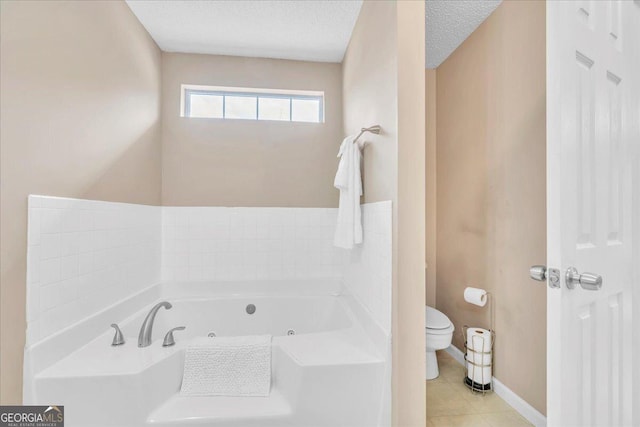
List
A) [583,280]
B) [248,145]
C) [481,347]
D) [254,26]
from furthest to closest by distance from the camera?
[248,145] → [254,26] → [481,347] → [583,280]

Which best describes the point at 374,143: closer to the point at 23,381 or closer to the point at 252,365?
the point at 252,365

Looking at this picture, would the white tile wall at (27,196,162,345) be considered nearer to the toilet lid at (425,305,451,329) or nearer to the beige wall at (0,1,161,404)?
the beige wall at (0,1,161,404)

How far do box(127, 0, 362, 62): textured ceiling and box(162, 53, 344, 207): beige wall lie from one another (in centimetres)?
13

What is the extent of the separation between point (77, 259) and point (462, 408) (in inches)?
92.3

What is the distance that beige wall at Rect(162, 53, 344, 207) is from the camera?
2697 mm

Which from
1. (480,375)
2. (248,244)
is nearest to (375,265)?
(480,375)

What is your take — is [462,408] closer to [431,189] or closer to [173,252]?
[431,189]

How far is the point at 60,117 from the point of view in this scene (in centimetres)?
148

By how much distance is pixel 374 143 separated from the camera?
1.85m

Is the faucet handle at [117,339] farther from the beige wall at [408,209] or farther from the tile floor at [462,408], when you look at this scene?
the tile floor at [462,408]

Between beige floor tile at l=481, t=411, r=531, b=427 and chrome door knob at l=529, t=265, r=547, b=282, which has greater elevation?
chrome door knob at l=529, t=265, r=547, b=282

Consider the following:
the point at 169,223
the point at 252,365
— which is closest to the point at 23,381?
the point at 252,365

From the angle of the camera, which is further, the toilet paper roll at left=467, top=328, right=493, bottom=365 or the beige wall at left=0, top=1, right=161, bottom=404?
the toilet paper roll at left=467, top=328, right=493, bottom=365

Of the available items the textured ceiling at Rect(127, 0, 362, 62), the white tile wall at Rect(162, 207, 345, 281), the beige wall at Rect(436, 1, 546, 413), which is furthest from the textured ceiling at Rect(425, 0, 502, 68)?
the white tile wall at Rect(162, 207, 345, 281)
